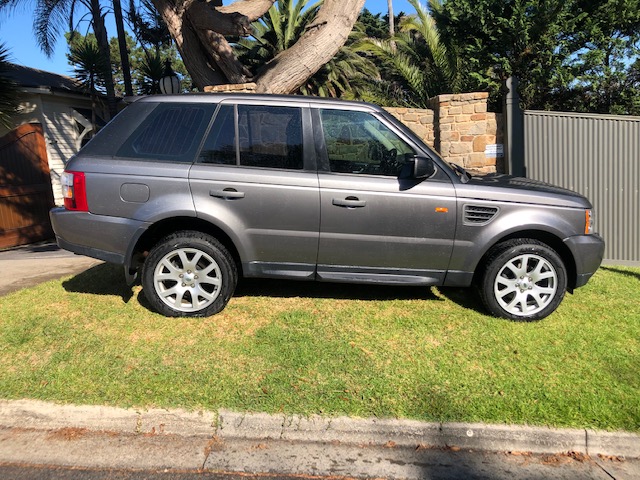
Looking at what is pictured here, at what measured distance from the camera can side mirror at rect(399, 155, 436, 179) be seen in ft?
14.1

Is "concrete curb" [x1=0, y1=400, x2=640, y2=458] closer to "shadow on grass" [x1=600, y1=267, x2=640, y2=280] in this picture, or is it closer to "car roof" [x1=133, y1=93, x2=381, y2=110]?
"car roof" [x1=133, y1=93, x2=381, y2=110]

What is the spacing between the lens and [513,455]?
10.4ft

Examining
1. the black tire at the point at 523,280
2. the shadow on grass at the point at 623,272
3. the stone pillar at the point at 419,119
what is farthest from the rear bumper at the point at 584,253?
the stone pillar at the point at 419,119

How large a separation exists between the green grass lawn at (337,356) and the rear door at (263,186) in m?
0.63

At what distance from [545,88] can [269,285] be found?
8.78m

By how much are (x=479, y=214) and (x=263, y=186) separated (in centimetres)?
192

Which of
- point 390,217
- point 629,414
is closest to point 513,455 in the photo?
point 629,414

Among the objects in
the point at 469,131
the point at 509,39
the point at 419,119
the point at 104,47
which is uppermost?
the point at 104,47

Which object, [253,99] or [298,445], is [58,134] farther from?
[298,445]

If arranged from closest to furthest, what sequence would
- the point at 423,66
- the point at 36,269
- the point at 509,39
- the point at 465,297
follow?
the point at 465,297 → the point at 36,269 → the point at 509,39 → the point at 423,66

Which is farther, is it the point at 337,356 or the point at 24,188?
the point at 24,188

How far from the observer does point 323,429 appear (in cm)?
329

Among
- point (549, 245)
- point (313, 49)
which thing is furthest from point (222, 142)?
point (313, 49)

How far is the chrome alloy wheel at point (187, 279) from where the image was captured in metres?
4.52
